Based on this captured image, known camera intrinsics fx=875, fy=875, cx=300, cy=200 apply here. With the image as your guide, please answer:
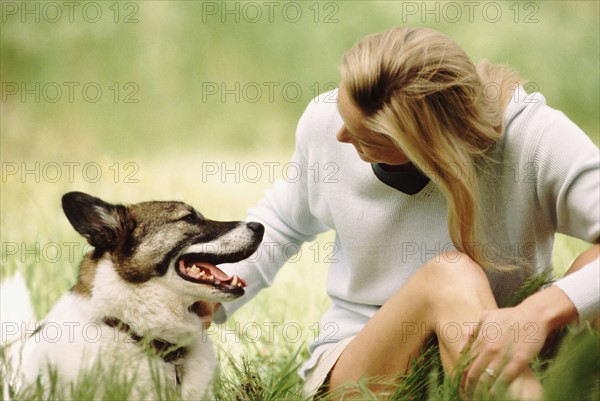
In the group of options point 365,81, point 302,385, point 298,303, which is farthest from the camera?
point 298,303

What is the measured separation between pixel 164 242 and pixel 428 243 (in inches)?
29.8

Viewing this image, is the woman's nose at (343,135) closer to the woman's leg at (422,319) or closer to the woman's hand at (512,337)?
the woman's leg at (422,319)

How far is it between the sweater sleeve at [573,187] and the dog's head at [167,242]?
83 centimetres

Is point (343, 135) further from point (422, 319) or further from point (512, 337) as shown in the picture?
point (512, 337)

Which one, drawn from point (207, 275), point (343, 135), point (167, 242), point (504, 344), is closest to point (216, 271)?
point (207, 275)

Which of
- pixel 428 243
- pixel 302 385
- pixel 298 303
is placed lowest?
pixel 298 303

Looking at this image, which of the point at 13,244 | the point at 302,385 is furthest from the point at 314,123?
the point at 13,244

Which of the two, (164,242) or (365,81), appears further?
(164,242)

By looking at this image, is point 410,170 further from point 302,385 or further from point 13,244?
point 13,244

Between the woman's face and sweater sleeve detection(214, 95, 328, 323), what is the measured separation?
0.33 m

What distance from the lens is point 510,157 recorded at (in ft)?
7.71

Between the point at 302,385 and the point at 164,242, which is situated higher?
the point at 164,242

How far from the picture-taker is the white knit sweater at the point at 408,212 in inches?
88.5

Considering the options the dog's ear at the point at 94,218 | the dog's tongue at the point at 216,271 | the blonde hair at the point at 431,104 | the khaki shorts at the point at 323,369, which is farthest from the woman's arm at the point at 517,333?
the dog's ear at the point at 94,218
